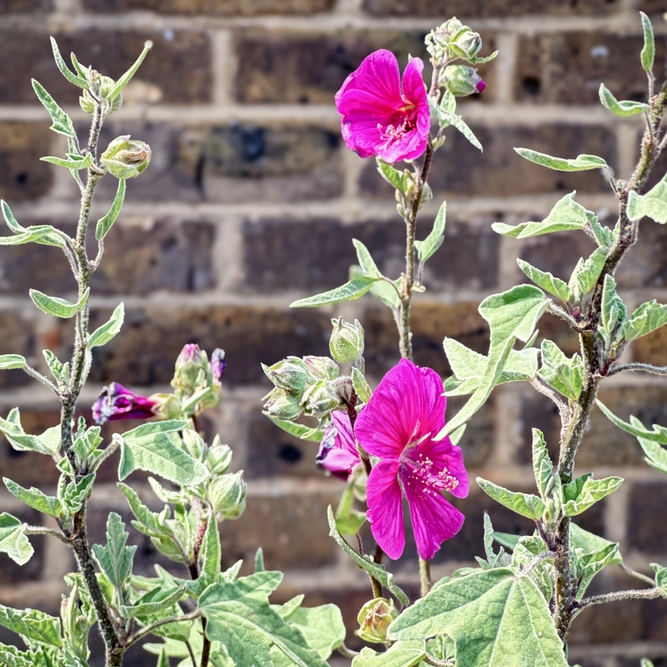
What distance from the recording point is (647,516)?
0.81 meters

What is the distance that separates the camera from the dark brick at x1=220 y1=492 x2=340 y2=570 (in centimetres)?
79

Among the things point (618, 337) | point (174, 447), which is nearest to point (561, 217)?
point (618, 337)

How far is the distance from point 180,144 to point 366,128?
0.39 metres

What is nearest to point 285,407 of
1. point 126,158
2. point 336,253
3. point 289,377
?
point 289,377

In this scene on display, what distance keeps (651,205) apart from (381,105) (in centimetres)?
18

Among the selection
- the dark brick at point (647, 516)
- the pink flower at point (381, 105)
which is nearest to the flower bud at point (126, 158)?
the pink flower at point (381, 105)

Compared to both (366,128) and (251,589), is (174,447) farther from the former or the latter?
(366,128)

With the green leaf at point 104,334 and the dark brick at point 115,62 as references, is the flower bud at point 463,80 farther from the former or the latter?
the dark brick at point 115,62

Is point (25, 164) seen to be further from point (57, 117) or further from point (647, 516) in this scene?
point (647, 516)

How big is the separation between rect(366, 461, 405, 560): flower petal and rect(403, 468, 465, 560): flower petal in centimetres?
1

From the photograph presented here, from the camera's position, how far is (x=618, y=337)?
28cm

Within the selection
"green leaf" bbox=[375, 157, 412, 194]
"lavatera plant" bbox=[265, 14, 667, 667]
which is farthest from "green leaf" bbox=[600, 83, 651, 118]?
"green leaf" bbox=[375, 157, 412, 194]

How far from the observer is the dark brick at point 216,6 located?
722 mm

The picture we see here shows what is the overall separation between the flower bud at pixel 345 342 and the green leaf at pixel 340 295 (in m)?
0.03
